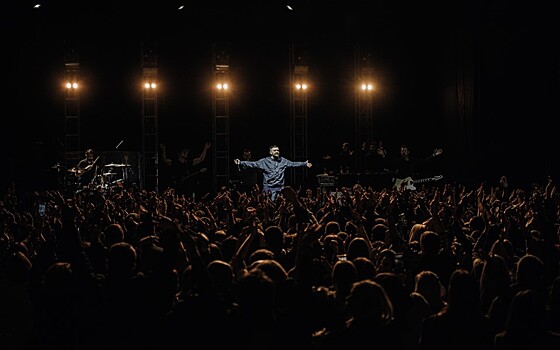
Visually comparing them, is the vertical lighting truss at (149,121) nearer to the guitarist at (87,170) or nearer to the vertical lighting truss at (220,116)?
the guitarist at (87,170)

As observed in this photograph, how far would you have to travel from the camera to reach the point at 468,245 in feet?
17.2

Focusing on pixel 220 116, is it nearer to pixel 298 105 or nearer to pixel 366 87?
pixel 298 105

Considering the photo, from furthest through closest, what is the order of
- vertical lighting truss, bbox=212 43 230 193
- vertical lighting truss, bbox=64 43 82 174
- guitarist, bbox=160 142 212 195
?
vertical lighting truss, bbox=212 43 230 193 → vertical lighting truss, bbox=64 43 82 174 → guitarist, bbox=160 142 212 195

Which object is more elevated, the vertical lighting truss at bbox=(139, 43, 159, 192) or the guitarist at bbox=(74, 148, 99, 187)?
the vertical lighting truss at bbox=(139, 43, 159, 192)

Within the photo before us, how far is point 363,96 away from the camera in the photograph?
19.8 meters

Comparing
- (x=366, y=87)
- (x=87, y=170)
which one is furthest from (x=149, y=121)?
(x=366, y=87)

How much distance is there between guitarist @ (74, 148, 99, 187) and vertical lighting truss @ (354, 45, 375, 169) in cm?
767

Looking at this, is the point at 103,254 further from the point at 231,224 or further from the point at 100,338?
the point at 231,224

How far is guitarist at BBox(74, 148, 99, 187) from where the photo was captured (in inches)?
662

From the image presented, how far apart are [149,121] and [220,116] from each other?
2.25m

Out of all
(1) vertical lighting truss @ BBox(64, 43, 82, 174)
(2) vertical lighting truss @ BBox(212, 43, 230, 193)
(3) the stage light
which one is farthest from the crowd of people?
(3) the stage light

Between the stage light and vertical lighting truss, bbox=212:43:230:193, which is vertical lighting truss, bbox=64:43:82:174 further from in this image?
the stage light

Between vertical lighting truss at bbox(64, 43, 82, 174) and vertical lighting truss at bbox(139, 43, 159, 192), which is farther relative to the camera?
vertical lighting truss at bbox(139, 43, 159, 192)

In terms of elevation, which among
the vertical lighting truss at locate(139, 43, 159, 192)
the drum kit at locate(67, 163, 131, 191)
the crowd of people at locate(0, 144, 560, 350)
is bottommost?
the crowd of people at locate(0, 144, 560, 350)
